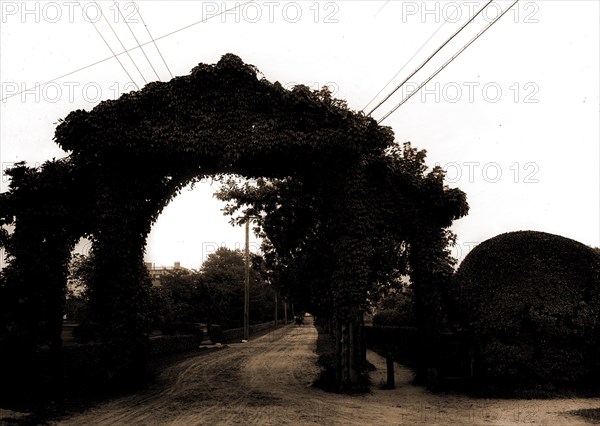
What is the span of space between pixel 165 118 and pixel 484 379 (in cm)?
1217

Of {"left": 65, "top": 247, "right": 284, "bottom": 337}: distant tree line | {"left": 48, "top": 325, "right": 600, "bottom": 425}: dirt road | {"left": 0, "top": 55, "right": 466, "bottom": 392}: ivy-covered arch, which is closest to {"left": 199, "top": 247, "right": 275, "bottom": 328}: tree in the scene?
{"left": 65, "top": 247, "right": 284, "bottom": 337}: distant tree line

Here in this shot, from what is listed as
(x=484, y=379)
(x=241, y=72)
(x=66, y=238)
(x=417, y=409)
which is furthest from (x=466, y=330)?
(x=66, y=238)

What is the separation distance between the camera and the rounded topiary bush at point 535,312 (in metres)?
13.8

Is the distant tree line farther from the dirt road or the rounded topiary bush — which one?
the rounded topiary bush

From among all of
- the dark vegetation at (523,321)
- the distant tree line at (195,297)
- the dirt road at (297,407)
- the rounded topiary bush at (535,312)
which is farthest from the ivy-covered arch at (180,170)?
the distant tree line at (195,297)

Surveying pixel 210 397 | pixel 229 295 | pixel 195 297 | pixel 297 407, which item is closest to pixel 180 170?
pixel 210 397

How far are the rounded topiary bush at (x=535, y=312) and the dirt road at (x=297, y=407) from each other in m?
1.10

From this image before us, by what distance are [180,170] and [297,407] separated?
8.49m

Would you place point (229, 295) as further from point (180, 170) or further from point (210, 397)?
point (210, 397)

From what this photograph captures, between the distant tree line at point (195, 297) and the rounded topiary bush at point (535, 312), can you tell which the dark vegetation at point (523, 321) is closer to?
the rounded topiary bush at point (535, 312)

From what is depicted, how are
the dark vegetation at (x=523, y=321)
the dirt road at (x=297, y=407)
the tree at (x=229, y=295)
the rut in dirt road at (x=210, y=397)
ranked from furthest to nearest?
the tree at (x=229, y=295) < the dark vegetation at (x=523, y=321) < the rut in dirt road at (x=210, y=397) < the dirt road at (x=297, y=407)

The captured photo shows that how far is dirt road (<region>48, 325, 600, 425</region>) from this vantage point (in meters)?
10.8

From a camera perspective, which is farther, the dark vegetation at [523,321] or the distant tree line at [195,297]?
the distant tree line at [195,297]

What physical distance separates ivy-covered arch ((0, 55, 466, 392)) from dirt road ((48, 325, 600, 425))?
182cm
